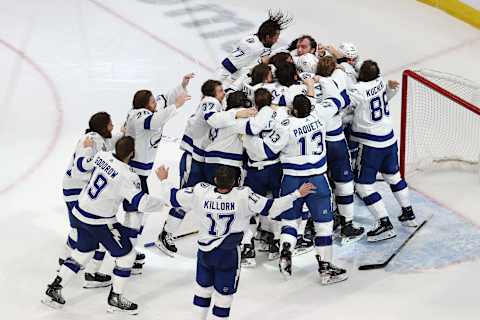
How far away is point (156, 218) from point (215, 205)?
1.97 m

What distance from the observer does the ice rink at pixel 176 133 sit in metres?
6.88

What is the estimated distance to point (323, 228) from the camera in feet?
22.7

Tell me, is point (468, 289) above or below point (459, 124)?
below

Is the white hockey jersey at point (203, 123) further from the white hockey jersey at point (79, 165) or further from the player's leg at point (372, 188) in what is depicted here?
the player's leg at point (372, 188)

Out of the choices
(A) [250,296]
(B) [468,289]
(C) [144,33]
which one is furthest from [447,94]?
(C) [144,33]

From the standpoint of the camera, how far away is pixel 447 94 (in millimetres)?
7785

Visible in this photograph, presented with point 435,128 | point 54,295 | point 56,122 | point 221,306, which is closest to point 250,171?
point 221,306

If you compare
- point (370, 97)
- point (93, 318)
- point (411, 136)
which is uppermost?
point (370, 97)

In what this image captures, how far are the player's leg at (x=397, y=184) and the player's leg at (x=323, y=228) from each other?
782 mm

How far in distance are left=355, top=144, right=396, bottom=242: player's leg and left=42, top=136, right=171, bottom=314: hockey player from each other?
63.8 inches

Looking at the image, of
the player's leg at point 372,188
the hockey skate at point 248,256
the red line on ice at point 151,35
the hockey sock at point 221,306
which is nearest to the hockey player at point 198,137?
the hockey skate at point 248,256

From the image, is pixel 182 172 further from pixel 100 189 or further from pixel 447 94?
pixel 447 94

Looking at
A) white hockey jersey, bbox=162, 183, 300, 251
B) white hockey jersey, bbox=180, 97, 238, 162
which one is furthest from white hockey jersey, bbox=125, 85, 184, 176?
white hockey jersey, bbox=162, 183, 300, 251

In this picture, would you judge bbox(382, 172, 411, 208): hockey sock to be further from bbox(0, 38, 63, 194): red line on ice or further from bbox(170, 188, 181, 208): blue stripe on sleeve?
bbox(0, 38, 63, 194): red line on ice
